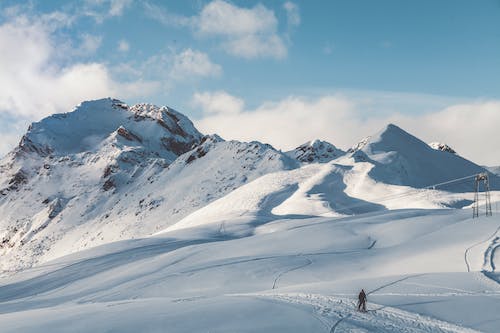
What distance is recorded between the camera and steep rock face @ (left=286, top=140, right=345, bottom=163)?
315ft

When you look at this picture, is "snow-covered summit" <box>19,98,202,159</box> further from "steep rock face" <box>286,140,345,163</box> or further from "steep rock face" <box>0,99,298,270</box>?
"steep rock face" <box>286,140,345,163</box>

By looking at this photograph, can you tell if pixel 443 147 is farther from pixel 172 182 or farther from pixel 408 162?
pixel 172 182

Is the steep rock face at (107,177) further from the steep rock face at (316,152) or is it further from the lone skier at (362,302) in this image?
the lone skier at (362,302)

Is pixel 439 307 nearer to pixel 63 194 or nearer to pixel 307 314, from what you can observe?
pixel 307 314

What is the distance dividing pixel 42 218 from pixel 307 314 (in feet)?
310

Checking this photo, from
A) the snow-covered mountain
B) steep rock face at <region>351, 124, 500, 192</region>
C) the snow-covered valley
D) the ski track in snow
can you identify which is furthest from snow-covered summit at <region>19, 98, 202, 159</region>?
the ski track in snow

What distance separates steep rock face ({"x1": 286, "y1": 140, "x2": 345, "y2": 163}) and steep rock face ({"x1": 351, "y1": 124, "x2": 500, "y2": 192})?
4.90 metres

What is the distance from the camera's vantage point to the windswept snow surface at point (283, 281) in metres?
16.5

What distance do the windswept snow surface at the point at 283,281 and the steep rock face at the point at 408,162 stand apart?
32.2 meters

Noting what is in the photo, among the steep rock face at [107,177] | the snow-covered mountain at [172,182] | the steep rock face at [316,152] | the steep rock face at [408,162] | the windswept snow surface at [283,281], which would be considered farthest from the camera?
the steep rock face at [316,152]

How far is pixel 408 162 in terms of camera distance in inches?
3497

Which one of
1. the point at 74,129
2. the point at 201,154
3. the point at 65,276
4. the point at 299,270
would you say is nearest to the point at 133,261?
the point at 65,276

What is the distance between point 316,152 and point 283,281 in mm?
72182

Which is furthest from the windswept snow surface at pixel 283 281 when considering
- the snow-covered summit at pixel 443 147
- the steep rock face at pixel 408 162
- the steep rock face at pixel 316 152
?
the snow-covered summit at pixel 443 147
